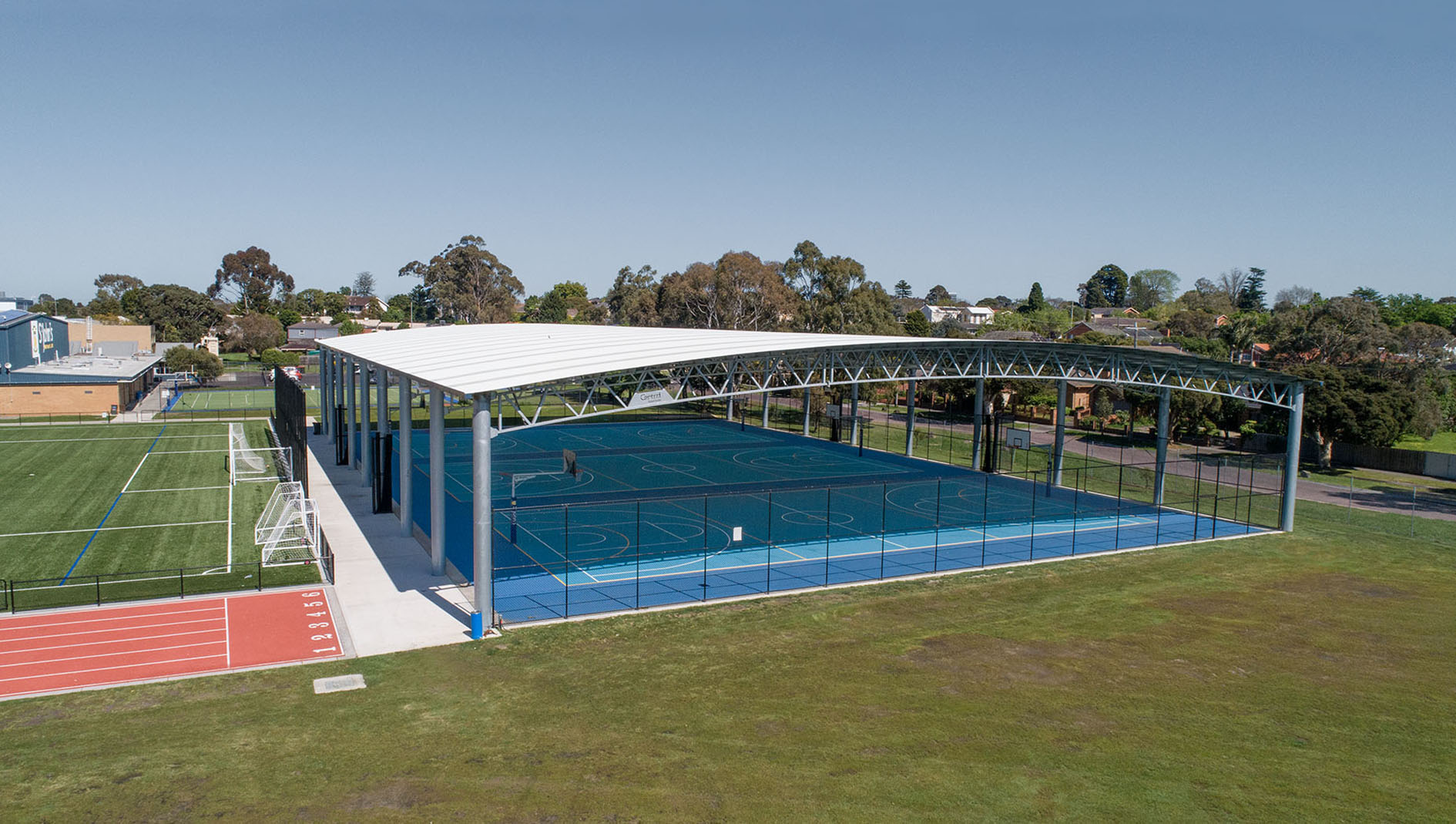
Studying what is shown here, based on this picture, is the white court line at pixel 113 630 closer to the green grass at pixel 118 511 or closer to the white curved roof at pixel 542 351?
the green grass at pixel 118 511

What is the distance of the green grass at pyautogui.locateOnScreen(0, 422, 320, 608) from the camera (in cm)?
2327

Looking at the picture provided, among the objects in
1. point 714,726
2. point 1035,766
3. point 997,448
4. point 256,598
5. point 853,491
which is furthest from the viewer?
point 997,448

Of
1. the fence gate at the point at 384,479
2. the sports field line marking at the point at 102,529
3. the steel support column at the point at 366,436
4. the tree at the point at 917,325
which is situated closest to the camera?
the sports field line marking at the point at 102,529

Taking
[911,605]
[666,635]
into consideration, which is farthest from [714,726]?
[911,605]

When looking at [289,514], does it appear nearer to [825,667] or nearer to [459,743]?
[459,743]

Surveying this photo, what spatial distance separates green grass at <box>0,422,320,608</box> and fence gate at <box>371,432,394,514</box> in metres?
3.94

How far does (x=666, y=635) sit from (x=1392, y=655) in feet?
51.1

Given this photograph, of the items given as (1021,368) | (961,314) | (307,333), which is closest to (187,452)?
(1021,368)

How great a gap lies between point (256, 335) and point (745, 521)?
10497 centimetres

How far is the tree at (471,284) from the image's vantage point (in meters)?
111

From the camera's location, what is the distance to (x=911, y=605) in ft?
72.2

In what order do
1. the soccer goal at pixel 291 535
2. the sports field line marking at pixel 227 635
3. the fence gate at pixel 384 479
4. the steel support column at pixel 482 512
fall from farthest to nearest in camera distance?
the fence gate at pixel 384 479 < the soccer goal at pixel 291 535 < the steel support column at pixel 482 512 < the sports field line marking at pixel 227 635

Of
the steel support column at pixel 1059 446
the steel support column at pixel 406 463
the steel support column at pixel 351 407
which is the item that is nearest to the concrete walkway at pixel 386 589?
the steel support column at pixel 406 463

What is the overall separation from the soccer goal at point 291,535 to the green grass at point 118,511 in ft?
1.89
